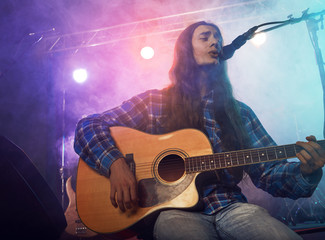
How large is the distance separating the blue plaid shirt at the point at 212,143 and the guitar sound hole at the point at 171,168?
0.66ft

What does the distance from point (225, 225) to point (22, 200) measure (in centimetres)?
103

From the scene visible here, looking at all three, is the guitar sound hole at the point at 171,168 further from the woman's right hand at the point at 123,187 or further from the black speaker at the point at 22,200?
the black speaker at the point at 22,200

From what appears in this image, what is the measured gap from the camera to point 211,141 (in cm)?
174

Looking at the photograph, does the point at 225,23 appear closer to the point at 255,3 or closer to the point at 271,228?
the point at 255,3

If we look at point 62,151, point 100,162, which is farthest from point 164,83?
point 100,162

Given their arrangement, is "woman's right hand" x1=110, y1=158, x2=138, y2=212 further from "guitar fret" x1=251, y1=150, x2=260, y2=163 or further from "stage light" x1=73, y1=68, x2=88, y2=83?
"stage light" x1=73, y1=68, x2=88, y2=83

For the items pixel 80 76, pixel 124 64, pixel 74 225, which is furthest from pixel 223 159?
pixel 80 76

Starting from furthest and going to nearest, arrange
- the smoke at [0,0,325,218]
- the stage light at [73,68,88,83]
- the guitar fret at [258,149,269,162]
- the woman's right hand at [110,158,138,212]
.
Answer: the stage light at [73,68,88,83]
the smoke at [0,0,325,218]
the guitar fret at [258,149,269,162]
the woman's right hand at [110,158,138,212]

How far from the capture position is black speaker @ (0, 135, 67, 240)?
1.01 metres

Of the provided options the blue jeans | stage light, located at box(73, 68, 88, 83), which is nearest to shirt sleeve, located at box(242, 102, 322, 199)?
the blue jeans

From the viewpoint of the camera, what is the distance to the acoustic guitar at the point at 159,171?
53.3 inches

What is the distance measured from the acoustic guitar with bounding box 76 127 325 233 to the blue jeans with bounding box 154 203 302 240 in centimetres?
10

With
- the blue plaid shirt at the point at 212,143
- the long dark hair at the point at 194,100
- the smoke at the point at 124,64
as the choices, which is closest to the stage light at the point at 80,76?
the smoke at the point at 124,64

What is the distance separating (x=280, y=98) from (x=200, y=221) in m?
3.20
